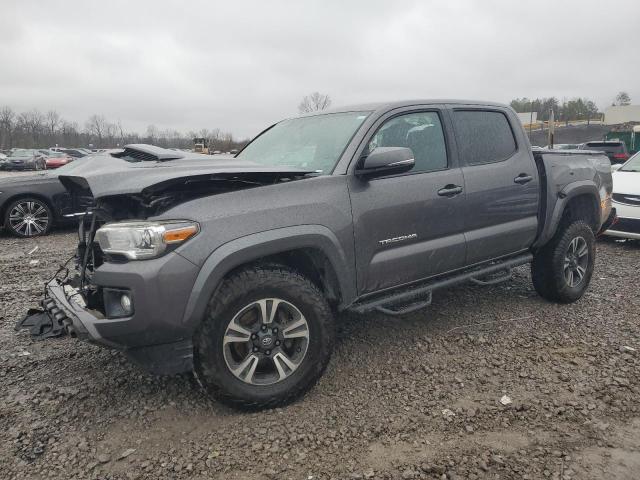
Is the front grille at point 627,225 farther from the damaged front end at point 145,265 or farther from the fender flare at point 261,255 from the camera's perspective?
the damaged front end at point 145,265

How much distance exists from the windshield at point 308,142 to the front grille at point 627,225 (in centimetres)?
556

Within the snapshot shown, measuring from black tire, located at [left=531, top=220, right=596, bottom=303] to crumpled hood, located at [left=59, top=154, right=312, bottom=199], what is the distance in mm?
2738

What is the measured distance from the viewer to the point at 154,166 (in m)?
2.80

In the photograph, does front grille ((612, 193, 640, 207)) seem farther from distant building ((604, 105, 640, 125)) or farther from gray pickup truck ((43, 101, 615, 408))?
distant building ((604, 105, 640, 125))

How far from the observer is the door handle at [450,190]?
350 cm

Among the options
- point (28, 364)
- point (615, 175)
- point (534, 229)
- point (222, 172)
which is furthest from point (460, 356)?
point (615, 175)

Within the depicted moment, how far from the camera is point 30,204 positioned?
8.38 metres

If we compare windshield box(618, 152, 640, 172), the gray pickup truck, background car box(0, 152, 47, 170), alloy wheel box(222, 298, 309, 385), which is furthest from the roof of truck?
background car box(0, 152, 47, 170)

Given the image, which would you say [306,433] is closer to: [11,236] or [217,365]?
[217,365]

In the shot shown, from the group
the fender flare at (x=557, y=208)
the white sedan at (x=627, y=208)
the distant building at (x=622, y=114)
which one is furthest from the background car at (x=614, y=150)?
the distant building at (x=622, y=114)

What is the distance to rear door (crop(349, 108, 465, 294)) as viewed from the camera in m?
3.12

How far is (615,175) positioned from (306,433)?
7.52m

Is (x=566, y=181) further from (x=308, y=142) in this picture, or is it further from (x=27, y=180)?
(x=27, y=180)

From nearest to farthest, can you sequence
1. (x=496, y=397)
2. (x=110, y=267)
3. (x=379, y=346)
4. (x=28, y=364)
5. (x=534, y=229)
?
(x=110, y=267), (x=496, y=397), (x=28, y=364), (x=379, y=346), (x=534, y=229)
